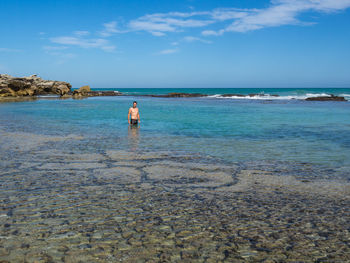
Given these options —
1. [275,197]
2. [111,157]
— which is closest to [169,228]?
[275,197]

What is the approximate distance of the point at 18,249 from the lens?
3.98 metres

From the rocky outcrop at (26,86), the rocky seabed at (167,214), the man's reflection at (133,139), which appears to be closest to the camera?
the rocky seabed at (167,214)

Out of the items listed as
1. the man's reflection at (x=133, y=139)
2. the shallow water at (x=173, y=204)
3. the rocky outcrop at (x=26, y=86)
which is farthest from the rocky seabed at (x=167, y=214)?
the rocky outcrop at (x=26, y=86)

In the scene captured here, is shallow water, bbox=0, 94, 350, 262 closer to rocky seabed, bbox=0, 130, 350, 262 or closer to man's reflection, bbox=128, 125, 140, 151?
rocky seabed, bbox=0, 130, 350, 262

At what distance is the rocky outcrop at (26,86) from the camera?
59.0 metres

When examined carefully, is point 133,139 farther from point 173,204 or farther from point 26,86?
point 26,86

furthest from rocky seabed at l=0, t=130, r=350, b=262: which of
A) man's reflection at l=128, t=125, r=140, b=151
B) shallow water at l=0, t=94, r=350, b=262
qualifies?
man's reflection at l=128, t=125, r=140, b=151

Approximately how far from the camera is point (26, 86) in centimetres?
6469

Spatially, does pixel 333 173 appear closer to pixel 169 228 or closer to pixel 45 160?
pixel 169 228

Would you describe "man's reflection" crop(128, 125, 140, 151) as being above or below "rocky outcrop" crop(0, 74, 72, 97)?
below

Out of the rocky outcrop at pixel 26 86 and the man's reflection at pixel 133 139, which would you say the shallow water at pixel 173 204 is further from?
the rocky outcrop at pixel 26 86

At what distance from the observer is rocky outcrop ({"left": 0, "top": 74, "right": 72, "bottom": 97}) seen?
194 ft

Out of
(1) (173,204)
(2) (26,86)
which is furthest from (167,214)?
(2) (26,86)

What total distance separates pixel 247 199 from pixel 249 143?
711cm
